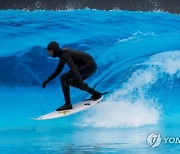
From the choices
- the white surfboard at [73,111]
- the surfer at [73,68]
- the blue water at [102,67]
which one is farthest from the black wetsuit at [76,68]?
the blue water at [102,67]

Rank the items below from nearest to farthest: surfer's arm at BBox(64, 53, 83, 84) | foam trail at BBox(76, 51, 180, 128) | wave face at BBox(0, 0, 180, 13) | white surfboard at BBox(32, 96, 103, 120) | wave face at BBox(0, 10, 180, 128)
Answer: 1. surfer's arm at BBox(64, 53, 83, 84)
2. white surfboard at BBox(32, 96, 103, 120)
3. foam trail at BBox(76, 51, 180, 128)
4. wave face at BBox(0, 10, 180, 128)
5. wave face at BBox(0, 0, 180, 13)

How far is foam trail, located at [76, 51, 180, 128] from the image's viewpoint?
5059mm

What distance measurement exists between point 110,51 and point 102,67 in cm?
22

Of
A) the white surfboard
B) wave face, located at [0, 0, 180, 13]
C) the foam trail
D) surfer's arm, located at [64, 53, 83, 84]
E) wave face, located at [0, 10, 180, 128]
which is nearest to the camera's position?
surfer's arm, located at [64, 53, 83, 84]

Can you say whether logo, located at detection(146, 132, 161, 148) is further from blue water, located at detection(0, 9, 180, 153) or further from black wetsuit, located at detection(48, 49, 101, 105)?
black wetsuit, located at detection(48, 49, 101, 105)

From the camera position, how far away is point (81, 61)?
4637 millimetres

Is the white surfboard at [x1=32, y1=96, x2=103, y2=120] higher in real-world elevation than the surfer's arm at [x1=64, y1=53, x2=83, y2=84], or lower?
lower

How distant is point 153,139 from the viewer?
462 cm

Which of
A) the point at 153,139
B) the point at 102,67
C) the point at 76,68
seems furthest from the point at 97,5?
the point at 153,139

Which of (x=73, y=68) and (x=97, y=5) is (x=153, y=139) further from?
(x=97, y=5)

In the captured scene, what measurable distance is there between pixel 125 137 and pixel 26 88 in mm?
1349

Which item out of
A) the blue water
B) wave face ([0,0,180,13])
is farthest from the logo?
wave face ([0,0,180,13])

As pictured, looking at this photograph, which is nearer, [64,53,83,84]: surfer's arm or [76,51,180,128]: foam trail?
[64,53,83,84]: surfer's arm

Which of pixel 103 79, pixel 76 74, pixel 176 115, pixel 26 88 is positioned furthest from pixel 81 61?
pixel 176 115
